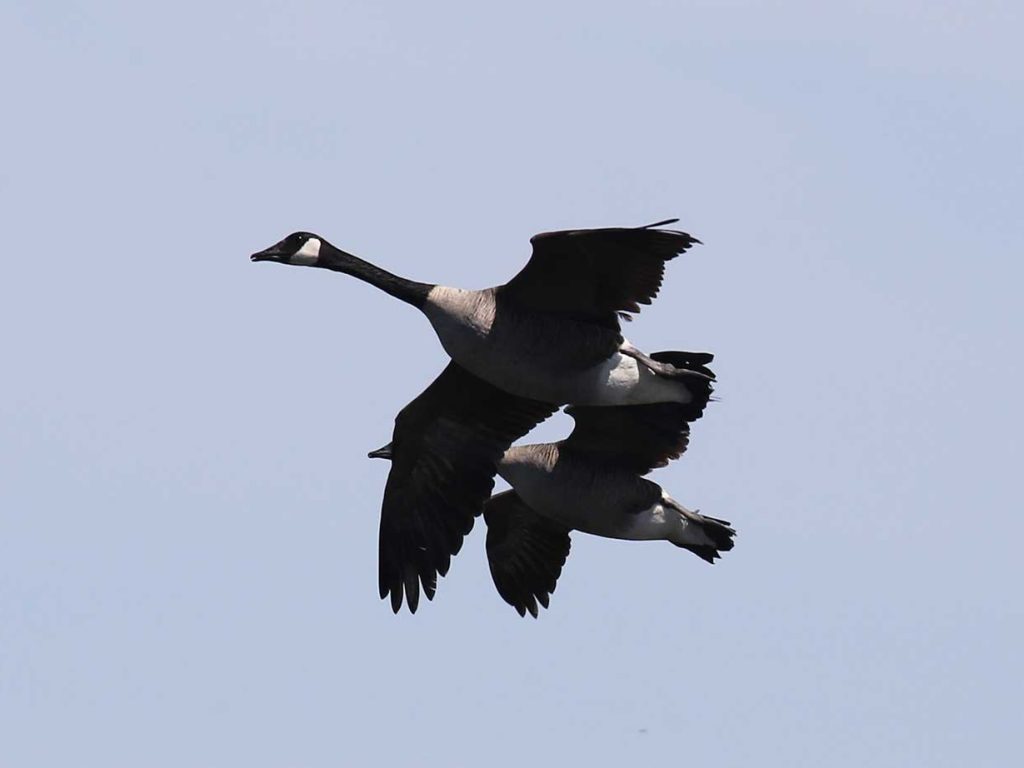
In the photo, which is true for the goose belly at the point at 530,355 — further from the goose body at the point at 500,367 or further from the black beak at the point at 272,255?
the black beak at the point at 272,255

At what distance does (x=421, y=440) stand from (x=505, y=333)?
284 centimetres

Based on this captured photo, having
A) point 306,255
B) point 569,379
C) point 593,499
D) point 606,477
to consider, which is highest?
point 306,255

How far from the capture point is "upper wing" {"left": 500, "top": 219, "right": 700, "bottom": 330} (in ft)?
65.2

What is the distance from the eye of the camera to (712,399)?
2219cm

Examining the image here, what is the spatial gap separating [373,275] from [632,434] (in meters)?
3.26

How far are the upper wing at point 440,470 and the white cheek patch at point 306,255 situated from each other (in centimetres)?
181

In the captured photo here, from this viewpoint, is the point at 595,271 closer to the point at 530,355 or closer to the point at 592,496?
the point at 530,355

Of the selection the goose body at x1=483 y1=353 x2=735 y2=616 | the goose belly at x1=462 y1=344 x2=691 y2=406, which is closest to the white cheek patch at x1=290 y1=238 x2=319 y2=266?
the goose belly at x1=462 y1=344 x2=691 y2=406

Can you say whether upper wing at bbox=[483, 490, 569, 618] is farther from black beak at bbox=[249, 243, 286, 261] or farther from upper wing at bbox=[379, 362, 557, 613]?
black beak at bbox=[249, 243, 286, 261]

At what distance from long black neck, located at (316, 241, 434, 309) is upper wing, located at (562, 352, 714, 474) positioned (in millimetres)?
2704

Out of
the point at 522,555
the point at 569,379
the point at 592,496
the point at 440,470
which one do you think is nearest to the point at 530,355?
the point at 569,379

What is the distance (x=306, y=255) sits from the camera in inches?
859

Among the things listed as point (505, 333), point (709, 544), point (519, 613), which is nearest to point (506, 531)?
point (519, 613)

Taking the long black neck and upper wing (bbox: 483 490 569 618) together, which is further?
upper wing (bbox: 483 490 569 618)
